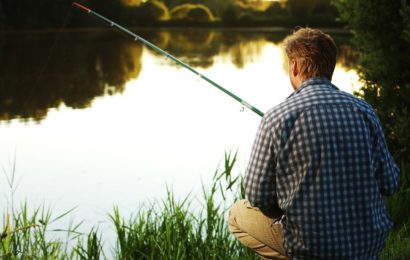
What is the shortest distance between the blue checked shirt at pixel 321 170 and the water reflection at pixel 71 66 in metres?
9.35

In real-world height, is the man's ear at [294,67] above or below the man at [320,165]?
above

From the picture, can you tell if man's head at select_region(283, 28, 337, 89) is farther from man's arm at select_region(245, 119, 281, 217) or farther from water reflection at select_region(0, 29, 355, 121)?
water reflection at select_region(0, 29, 355, 121)

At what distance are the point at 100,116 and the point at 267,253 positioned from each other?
8943 mm

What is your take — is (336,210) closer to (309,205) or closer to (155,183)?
(309,205)

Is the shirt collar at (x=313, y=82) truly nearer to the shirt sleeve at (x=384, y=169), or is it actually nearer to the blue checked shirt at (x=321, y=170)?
the blue checked shirt at (x=321, y=170)

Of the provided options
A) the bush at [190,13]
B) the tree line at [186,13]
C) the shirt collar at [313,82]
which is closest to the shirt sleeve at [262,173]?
the shirt collar at [313,82]

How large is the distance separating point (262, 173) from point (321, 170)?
224 millimetres

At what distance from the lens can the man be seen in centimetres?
233

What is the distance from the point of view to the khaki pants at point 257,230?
275 cm

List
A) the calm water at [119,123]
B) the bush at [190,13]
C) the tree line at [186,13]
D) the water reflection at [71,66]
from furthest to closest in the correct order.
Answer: the bush at [190,13] → the tree line at [186,13] → the water reflection at [71,66] → the calm water at [119,123]

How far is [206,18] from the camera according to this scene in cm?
4641

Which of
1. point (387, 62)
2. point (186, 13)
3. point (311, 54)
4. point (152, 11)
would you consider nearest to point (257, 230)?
point (311, 54)

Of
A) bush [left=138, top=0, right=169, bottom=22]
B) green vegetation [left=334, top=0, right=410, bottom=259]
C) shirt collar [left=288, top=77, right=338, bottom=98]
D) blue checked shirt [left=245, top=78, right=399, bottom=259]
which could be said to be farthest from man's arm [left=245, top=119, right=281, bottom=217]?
bush [left=138, top=0, right=169, bottom=22]

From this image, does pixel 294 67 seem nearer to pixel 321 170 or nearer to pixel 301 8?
pixel 321 170
